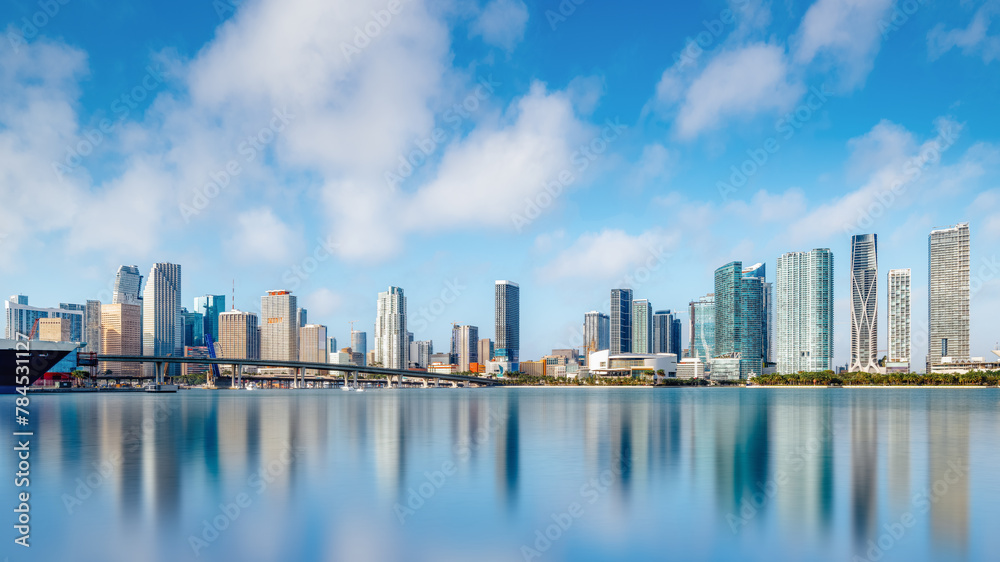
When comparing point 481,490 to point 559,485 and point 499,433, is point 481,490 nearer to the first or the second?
point 559,485

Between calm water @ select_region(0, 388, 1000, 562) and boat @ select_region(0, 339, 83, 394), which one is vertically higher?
calm water @ select_region(0, 388, 1000, 562)

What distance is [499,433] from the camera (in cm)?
5041

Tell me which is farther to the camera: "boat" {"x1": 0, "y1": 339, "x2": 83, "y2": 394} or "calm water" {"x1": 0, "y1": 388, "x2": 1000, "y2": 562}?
"boat" {"x1": 0, "y1": 339, "x2": 83, "y2": 394}

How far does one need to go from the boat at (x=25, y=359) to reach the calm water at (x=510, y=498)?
313 feet

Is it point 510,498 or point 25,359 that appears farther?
point 25,359

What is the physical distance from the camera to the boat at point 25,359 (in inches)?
4742

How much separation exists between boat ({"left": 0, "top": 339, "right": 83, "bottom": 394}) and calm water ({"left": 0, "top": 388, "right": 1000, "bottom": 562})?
95547 mm

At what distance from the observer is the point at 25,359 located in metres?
121

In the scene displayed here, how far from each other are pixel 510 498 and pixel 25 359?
5140 inches

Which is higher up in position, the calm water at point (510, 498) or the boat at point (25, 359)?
the calm water at point (510, 498)

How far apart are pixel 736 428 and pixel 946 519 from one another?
3474 centimetres

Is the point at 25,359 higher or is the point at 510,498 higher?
the point at 510,498

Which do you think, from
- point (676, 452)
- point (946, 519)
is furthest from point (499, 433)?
point (946, 519)

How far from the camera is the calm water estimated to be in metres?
18.3
